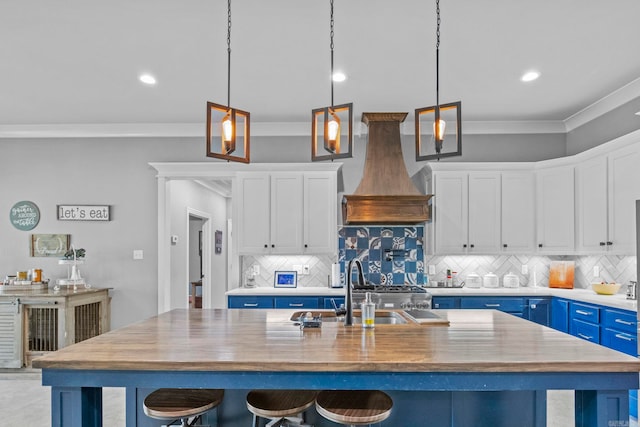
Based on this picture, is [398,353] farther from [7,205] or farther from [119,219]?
[7,205]

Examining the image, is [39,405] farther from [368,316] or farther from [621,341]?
[621,341]

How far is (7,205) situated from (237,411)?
4696 mm

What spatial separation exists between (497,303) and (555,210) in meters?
1.23

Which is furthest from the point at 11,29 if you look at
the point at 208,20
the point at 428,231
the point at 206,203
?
the point at 206,203

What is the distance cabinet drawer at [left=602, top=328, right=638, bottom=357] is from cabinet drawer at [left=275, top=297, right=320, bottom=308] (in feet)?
8.79

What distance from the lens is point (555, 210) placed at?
4.76 m

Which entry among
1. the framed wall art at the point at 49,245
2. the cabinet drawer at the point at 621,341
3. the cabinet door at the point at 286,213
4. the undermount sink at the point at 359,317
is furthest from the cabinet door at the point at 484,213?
the framed wall art at the point at 49,245

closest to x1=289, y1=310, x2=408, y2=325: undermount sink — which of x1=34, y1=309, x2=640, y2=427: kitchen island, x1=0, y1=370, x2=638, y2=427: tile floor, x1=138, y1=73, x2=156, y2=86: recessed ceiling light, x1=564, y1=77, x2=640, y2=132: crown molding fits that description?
x1=34, y1=309, x2=640, y2=427: kitchen island

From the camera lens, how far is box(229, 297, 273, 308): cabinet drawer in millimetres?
4711

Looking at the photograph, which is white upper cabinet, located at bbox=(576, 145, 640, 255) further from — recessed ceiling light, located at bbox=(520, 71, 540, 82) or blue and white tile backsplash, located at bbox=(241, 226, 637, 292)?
recessed ceiling light, located at bbox=(520, 71, 540, 82)

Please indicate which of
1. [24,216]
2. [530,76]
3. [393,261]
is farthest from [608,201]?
[24,216]

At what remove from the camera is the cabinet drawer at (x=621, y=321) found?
11.3 feet

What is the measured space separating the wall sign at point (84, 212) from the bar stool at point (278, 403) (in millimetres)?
4050

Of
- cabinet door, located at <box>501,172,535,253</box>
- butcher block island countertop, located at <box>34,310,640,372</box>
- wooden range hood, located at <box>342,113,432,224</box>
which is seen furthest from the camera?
cabinet door, located at <box>501,172,535,253</box>
